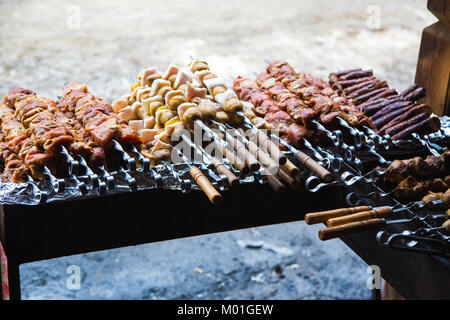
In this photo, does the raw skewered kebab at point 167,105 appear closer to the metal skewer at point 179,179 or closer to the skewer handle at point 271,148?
the metal skewer at point 179,179

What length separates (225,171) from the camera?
9.10ft

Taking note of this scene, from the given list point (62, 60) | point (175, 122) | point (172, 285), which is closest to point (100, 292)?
point (172, 285)

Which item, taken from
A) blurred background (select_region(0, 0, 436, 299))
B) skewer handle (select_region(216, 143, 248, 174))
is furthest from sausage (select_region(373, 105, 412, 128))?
blurred background (select_region(0, 0, 436, 299))

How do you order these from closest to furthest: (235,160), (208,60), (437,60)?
1. (235,160)
2. (437,60)
3. (208,60)

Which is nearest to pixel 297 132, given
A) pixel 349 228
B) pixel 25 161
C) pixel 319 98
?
pixel 319 98

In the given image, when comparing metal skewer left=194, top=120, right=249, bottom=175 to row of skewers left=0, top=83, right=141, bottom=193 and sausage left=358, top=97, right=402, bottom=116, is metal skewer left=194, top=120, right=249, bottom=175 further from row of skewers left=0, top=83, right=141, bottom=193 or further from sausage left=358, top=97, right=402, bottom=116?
sausage left=358, top=97, right=402, bottom=116

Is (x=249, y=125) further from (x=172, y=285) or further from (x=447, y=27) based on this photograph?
(x=172, y=285)

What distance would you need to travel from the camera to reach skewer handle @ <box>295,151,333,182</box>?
2.68 metres

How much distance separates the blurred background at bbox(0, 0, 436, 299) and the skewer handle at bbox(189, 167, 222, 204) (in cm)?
271

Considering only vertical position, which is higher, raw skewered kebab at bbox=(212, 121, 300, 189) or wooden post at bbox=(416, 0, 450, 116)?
wooden post at bbox=(416, 0, 450, 116)

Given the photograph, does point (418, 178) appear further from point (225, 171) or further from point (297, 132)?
point (225, 171)

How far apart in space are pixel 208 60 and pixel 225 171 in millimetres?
7096

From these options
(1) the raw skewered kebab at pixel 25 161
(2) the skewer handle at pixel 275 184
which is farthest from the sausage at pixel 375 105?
(1) the raw skewered kebab at pixel 25 161

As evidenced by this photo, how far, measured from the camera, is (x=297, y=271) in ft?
18.2
